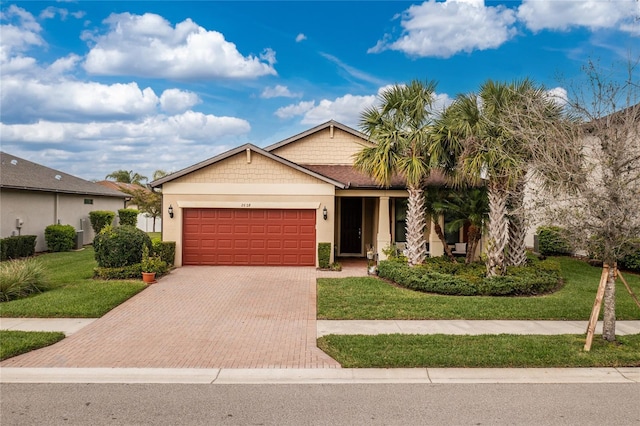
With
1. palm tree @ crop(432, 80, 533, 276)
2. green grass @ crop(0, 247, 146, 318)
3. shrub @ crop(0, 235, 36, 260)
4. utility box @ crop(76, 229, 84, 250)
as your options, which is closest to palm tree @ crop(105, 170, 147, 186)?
utility box @ crop(76, 229, 84, 250)

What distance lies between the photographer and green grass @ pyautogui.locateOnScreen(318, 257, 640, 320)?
9.55 metres

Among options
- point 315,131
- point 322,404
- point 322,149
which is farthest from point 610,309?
point 315,131

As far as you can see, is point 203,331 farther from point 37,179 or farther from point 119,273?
point 37,179

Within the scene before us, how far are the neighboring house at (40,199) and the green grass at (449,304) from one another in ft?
48.5

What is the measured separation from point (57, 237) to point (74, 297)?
1188 cm

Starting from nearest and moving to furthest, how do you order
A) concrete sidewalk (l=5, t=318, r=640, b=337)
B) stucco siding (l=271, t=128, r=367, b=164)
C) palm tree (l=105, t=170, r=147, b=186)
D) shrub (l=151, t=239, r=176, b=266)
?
1. concrete sidewalk (l=5, t=318, r=640, b=337)
2. shrub (l=151, t=239, r=176, b=266)
3. stucco siding (l=271, t=128, r=367, b=164)
4. palm tree (l=105, t=170, r=147, b=186)

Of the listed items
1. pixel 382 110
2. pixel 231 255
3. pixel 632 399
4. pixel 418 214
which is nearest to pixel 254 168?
pixel 231 255

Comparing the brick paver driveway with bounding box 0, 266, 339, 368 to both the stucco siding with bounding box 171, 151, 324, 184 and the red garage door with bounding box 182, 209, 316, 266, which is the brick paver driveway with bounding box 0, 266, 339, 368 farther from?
the stucco siding with bounding box 171, 151, 324, 184

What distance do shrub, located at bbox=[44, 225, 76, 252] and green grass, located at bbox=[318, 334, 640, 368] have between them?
18.2 m

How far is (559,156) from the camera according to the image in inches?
296

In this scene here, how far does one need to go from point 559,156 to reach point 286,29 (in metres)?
14.4

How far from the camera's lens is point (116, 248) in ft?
45.6

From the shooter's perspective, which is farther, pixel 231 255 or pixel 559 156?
pixel 231 255

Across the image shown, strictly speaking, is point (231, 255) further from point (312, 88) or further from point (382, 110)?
point (312, 88)
